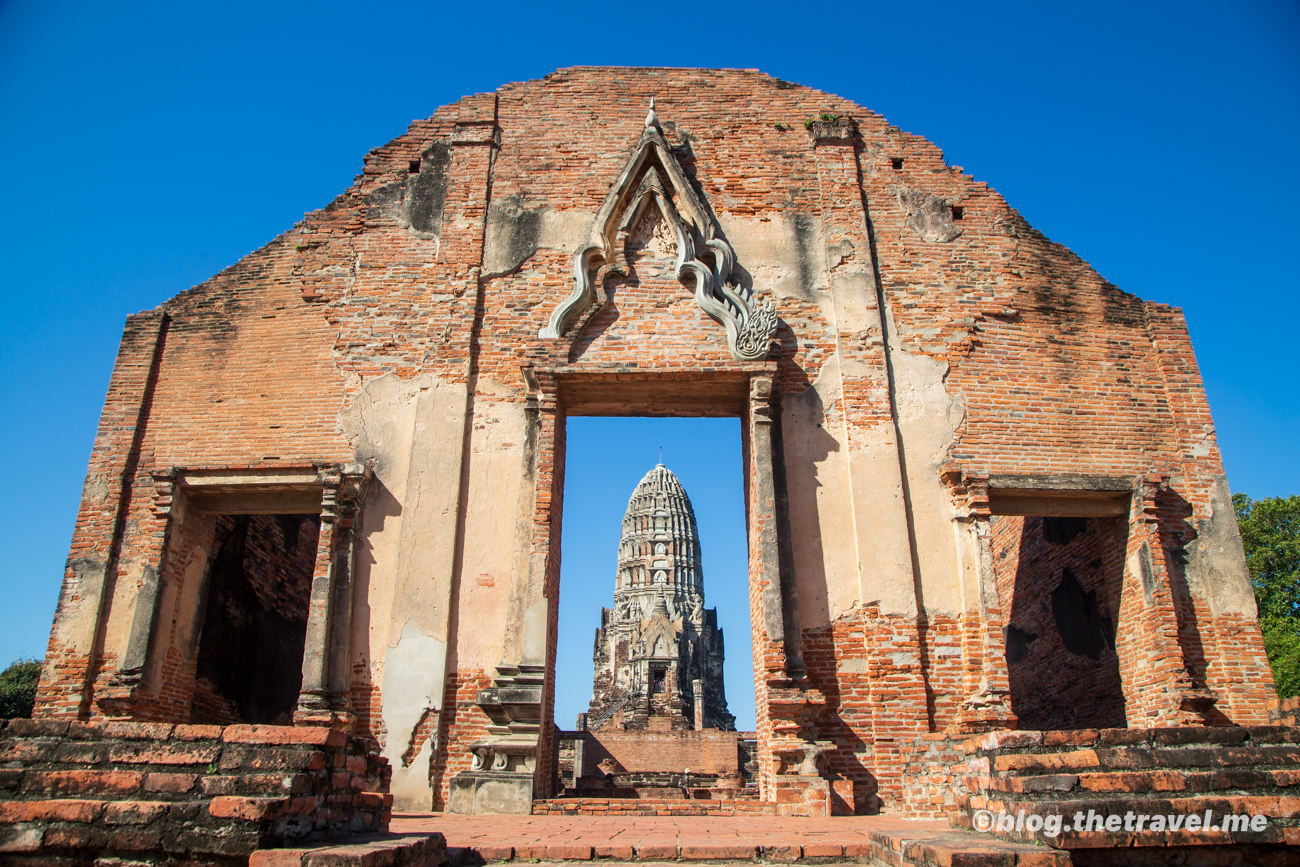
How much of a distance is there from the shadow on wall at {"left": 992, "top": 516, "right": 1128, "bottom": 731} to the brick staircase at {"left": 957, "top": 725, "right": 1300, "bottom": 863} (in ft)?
17.5

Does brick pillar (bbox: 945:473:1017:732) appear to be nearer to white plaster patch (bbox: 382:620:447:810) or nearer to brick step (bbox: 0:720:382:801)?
white plaster patch (bbox: 382:620:447:810)

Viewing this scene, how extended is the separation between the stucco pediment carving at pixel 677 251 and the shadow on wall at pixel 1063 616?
4785mm

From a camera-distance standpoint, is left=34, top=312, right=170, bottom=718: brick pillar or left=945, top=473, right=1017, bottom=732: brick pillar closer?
left=945, top=473, right=1017, bottom=732: brick pillar

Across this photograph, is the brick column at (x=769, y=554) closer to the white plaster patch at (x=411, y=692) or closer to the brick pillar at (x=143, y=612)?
the white plaster patch at (x=411, y=692)

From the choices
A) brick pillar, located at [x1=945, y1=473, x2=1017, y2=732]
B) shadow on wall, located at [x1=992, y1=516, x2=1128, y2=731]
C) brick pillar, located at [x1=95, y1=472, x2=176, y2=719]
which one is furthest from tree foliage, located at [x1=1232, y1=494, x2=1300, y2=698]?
brick pillar, located at [x1=95, y1=472, x2=176, y2=719]

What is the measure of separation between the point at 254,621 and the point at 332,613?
127 inches

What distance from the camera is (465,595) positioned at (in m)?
9.23

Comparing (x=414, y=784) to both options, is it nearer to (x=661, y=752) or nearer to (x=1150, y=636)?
(x=1150, y=636)

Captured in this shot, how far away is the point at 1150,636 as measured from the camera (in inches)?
361

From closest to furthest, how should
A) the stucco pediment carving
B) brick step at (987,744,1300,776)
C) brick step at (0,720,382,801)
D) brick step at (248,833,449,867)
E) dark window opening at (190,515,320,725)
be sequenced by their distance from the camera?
brick step at (248,833,449,867), brick step at (0,720,382,801), brick step at (987,744,1300,776), the stucco pediment carving, dark window opening at (190,515,320,725)

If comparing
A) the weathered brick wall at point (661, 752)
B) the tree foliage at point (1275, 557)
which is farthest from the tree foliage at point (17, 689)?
the tree foliage at point (1275, 557)

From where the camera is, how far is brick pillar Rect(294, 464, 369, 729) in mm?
8547

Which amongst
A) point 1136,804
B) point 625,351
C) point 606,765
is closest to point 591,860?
point 1136,804

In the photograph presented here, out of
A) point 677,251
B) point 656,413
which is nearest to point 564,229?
point 677,251
